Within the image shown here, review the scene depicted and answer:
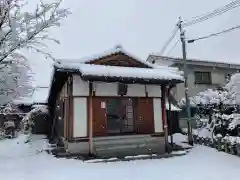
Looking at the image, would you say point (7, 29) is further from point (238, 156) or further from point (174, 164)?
point (238, 156)

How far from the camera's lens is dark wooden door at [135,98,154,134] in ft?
37.4

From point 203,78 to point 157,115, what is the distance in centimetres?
984

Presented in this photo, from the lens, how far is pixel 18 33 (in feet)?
27.9

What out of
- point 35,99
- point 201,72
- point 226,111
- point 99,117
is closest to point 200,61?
point 201,72

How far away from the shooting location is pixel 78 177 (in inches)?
282

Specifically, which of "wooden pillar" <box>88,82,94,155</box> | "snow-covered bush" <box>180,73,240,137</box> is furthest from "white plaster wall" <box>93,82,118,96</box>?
"snow-covered bush" <box>180,73,240,137</box>

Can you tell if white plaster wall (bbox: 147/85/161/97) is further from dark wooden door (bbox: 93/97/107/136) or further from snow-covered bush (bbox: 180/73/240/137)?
snow-covered bush (bbox: 180/73/240/137)

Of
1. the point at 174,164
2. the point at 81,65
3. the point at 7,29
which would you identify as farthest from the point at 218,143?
the point at 7,29

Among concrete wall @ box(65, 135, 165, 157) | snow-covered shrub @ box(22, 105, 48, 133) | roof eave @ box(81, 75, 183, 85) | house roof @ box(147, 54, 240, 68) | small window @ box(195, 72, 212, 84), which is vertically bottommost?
concrete wall @ box(65, 135, 165, 157)

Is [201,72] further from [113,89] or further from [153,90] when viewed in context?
[113,89]

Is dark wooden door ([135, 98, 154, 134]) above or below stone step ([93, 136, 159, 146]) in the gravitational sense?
above

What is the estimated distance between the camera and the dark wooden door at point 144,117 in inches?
449

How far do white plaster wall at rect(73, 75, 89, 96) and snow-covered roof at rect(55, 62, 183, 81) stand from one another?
1.95ft

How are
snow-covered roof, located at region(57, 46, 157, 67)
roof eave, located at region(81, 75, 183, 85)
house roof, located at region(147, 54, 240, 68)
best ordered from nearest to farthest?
roof eave, located at region(81, 75, 183, 85) → snow-covered roof, located at region(57, 46, 157, 67) → house roof, located at region(147, 54, 240, 68)
